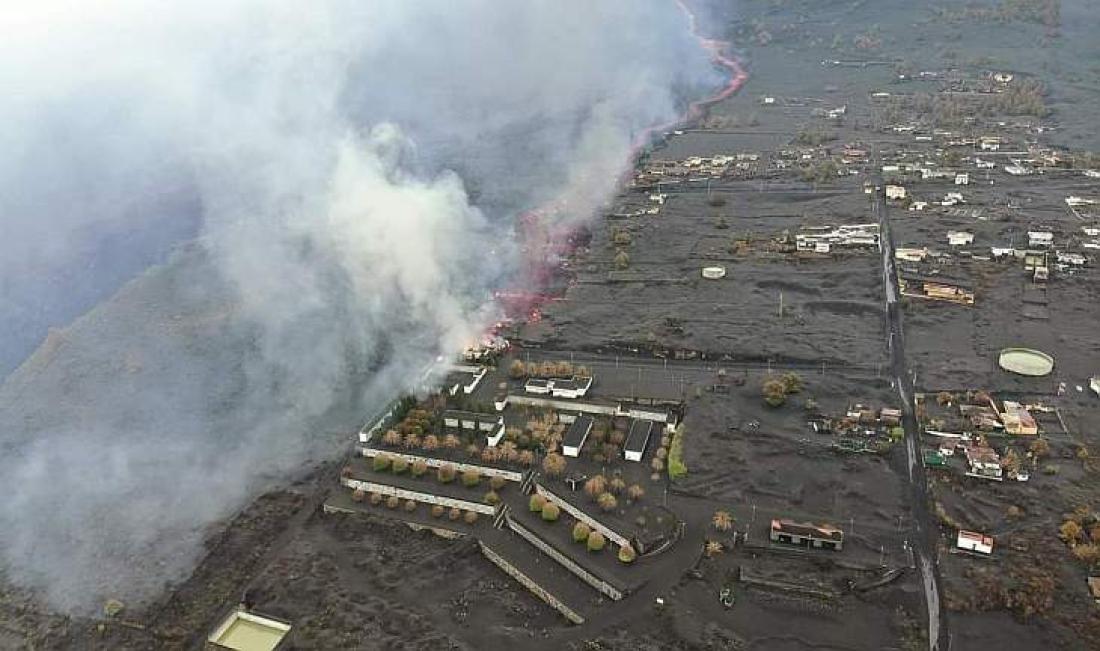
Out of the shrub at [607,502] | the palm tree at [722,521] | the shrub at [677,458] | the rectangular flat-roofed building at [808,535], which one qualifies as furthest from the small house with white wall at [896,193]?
the shrub at [607,502]

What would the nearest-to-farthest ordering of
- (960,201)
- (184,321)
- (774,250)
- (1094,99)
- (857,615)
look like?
(857,615), (184,321), (774,250), (960,201), (1094,99)

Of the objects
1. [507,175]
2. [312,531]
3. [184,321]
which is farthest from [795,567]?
[507,175]

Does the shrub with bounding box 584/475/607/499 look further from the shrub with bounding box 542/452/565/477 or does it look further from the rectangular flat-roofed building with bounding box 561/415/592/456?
the rectangular flat-roofed building with bounding box 561/415/592/456

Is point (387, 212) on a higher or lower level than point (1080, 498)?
higher

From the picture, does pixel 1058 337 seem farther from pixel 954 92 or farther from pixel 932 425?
pixel 954 92

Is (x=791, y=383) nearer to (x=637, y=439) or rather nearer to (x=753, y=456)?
(x=753, y=456)

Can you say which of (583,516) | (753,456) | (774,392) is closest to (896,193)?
(774,392)

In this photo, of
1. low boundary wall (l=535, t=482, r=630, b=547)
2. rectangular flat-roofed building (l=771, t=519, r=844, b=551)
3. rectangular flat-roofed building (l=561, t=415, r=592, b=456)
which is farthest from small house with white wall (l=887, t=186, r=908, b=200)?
low boundary wall (l=535, t=482, r=630, b=547)
